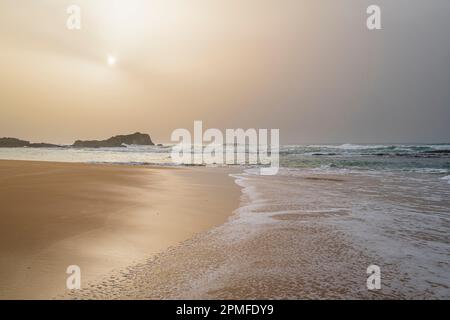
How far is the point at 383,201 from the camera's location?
8.40 meters

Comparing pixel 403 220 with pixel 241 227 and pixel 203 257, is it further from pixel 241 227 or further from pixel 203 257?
pixel 203 257

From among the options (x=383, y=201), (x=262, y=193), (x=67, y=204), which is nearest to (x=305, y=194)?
(x=262, y=193)

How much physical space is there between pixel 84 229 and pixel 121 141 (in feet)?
324

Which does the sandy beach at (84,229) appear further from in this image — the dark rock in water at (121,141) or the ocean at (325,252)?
the dark rock in water at (121,141)

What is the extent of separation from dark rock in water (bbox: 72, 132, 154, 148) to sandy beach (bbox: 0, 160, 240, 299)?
292ft

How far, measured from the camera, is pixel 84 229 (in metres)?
4.94

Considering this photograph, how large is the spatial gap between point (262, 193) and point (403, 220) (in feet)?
14.3

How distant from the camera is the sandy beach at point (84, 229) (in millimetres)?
3203

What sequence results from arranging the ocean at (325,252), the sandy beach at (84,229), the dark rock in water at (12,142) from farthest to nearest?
the dark rock in water at (12,142)
the sandy beach at (84,229)
the ocean at (325,252)

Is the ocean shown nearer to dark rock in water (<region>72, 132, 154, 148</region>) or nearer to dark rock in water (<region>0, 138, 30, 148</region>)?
dark rock in water (<region>72, 132, 154, 148</region>)

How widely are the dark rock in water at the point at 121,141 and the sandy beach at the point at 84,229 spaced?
88981mm

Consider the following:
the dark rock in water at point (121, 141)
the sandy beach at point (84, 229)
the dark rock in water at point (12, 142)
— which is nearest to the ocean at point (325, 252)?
the sandy beach at point (84, 229)

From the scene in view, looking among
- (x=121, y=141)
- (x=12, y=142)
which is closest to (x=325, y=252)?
(x=121, y=141)

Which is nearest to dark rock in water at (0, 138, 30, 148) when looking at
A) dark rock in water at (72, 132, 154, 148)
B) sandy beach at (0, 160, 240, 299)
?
dark rock in water at (72, 132, 154, 148)
